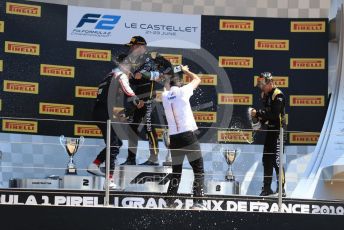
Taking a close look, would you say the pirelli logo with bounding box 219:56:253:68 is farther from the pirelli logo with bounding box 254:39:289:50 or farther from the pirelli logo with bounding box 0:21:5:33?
the pirelli logo with bounding box 0:21:5:33

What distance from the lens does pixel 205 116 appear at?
1033 centimetres

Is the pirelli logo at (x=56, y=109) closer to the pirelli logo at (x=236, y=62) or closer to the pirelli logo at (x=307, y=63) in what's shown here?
the pirelli logo at (x=236, y=62)

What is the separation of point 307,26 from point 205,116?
1.63 m

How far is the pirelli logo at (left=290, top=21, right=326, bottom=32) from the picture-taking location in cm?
1044

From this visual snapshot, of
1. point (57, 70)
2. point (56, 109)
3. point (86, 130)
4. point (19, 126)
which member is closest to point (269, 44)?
point (86, 130)

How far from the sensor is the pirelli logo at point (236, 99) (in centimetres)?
1032

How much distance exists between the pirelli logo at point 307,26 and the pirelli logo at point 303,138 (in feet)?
4.08

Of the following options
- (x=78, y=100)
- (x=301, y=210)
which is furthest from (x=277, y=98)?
(x=78, y=100)

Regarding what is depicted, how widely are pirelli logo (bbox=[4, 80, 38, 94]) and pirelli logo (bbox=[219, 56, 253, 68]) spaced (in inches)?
86.5

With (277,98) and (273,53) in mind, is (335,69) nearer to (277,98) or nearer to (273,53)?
(273,53)

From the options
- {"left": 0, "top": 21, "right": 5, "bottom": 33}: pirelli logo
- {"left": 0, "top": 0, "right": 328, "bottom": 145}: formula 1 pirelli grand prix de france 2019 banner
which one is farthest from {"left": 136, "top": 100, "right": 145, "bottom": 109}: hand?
{"left": 0, "top": 21, "right": 5, "bottom": 33}: pirelli logo

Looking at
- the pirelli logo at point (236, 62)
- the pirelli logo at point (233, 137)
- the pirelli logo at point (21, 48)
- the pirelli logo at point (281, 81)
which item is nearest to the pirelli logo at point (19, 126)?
the pirelli logo at point (21, 48)

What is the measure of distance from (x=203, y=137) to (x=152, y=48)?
1196mm

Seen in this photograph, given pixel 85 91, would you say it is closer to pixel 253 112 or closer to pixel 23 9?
pixel 23 9
